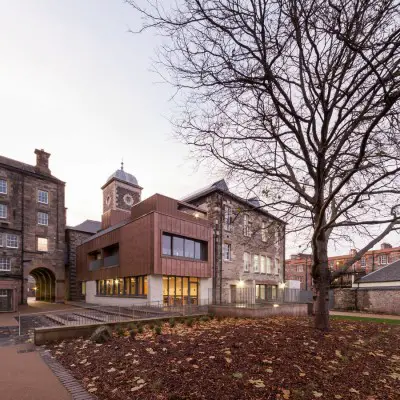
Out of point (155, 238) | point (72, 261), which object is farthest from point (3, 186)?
point (155, 238)

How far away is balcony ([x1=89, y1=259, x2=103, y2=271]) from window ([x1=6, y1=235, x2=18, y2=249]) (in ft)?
26.4

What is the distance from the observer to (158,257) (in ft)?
71.1

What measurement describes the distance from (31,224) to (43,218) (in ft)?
5.55

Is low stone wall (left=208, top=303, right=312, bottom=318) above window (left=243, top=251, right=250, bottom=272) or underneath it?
underneath

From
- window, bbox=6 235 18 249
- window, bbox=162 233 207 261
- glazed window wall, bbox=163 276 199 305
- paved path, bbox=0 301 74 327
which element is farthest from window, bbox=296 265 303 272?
window, bbox=6 235 18 249

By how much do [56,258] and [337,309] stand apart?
33.5m

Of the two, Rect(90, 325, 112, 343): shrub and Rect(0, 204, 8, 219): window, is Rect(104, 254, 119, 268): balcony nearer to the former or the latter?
Rect(0, 204, 8, 219): window

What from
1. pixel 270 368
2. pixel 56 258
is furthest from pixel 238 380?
pixel 56 258

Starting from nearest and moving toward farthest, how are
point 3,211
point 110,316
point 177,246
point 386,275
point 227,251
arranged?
point 110,316 → point 177,246 → point 227,251 → point 386,275 → point 3,211

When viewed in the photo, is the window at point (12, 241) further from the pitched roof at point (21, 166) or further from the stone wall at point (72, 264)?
the stone wall at point (72, 264)

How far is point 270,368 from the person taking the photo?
6254 mm

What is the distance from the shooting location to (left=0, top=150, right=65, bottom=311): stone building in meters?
31.2

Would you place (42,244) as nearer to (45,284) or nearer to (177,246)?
(45,284)

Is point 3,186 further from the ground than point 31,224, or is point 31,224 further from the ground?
point 3,186
